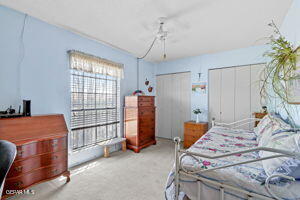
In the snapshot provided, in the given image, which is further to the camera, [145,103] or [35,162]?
[145,103]

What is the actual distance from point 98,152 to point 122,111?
116 cm

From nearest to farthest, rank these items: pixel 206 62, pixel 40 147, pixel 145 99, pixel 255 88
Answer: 1. pixel 40 147
2. pixel 255 88
3. pixel 145 99
4. pixel 206 62

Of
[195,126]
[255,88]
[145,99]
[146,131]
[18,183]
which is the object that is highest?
[255,88]

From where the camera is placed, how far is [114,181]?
89.3 inches

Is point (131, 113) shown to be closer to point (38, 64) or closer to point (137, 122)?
point (137, 122)

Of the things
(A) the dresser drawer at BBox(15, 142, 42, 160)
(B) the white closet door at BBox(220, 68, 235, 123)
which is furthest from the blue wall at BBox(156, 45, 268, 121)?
(A) the dresser drawer at BBox(15, 142, 42, 160)

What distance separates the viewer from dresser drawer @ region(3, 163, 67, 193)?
5.51 feet

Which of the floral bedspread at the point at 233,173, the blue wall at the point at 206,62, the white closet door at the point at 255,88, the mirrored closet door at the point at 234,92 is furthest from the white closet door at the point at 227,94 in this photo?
the floral bedspread at the point at 233,173

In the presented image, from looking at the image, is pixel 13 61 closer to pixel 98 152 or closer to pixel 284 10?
pixel 98 152

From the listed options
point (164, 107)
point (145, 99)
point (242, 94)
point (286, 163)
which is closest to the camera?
point (286, 163)

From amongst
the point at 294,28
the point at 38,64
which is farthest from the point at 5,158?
the point at 294,28

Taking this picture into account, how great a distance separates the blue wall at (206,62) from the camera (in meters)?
3.37

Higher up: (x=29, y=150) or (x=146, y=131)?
(x=29, y=150)

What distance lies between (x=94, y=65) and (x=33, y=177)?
7.13 feet
